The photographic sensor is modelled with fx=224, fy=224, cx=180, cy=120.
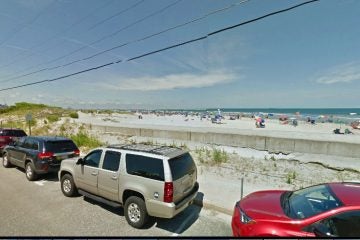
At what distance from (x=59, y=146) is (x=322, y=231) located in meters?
8.83

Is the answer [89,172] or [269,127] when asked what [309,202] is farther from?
[269,127]

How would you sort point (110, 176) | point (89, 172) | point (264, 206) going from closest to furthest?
point (264, 206), point (110, 176), point (89, 172)

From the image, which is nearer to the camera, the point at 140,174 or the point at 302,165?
the point at 140,174

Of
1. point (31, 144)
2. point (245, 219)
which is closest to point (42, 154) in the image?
point (31, 144)

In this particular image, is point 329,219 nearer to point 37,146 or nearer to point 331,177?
point 331,177

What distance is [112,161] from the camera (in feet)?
18.9

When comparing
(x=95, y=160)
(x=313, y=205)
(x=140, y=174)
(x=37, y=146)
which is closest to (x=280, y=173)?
(x=313, y=205)

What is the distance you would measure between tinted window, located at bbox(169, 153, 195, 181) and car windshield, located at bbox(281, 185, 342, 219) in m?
2.14

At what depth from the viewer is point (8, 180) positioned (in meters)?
8.62

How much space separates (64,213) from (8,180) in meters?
4.65

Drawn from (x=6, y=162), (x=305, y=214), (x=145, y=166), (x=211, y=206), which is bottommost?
(x=211, y=206)

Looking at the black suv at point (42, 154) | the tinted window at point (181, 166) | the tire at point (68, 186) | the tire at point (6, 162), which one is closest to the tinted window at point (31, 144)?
the black suv at point (42, 154)

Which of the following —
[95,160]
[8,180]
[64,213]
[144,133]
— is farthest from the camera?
[144,133]

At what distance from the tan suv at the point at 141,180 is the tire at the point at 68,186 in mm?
641
